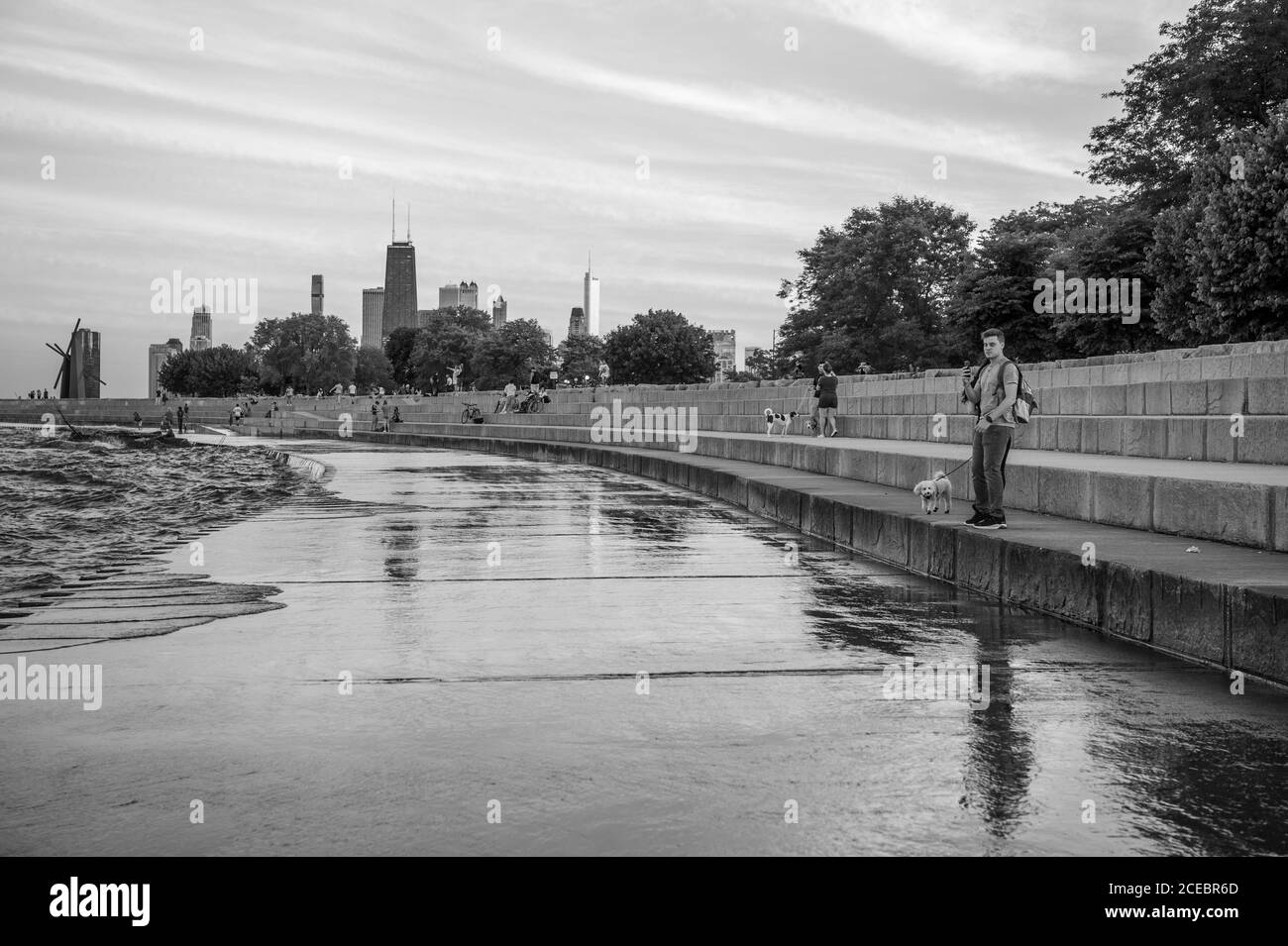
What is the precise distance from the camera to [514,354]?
513 ft

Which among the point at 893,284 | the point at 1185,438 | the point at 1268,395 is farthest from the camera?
the point at 893,284

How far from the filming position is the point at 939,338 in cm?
8456

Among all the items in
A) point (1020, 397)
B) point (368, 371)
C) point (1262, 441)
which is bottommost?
point (1262, 441)

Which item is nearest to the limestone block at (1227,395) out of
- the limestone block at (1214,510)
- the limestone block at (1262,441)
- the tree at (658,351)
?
the limestone block at (1262,441)

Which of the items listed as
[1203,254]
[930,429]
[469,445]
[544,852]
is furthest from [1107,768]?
[469,445]

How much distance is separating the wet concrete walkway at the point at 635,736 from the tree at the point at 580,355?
515 ft

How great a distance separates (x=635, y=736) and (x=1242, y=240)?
121 ft

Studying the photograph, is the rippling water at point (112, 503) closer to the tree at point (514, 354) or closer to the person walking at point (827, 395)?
the person walking at point (827, 395)

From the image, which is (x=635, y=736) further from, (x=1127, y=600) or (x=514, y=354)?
(x=514, y=354)

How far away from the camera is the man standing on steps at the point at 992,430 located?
35.9ft

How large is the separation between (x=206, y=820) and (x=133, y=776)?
74 cm

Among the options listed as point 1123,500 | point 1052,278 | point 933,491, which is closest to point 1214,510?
point 1123,500

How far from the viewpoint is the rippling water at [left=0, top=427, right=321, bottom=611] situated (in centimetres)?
1361

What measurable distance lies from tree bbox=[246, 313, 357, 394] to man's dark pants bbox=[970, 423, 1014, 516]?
567 feet
